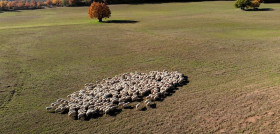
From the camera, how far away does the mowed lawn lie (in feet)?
36.3

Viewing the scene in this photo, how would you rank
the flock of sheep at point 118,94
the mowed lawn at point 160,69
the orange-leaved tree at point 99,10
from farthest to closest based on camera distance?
the orange-leaved tree at point 99,10
the flock of sheep at point 118,94
the mowed lawn at point 160,69

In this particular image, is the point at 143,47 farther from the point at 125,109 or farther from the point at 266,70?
the point at 125,109

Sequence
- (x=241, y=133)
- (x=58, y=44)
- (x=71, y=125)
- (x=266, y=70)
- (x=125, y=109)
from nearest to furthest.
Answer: (x=241, y=133) → (x=71, y=125) → (x=125, y=109) → (x=266, y=70) → (x=58, y=44)

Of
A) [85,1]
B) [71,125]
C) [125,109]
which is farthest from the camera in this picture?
[85,1]

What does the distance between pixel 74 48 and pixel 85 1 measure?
6881 centimetres

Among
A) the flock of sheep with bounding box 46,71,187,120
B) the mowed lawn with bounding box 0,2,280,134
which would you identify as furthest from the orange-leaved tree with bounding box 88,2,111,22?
the flock of sheep with bounding box 46,71,187,120

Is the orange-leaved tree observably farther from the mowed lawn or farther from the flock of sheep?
the flock of sheep

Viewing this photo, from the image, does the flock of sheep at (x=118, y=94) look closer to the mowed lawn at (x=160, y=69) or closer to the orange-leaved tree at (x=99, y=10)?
the mowed lawn at (x=160, y=69)

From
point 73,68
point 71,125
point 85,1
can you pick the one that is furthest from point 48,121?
point 85,1

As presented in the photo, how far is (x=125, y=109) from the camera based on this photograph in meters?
12.4

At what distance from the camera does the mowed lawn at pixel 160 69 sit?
11055 millimetres

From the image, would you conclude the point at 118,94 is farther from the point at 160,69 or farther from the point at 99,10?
the point at 99,10

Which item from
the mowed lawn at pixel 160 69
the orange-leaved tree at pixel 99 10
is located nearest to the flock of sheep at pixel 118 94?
the mowed lawn at pixel 160 69

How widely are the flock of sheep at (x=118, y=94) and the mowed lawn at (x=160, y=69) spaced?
0.50 meters
